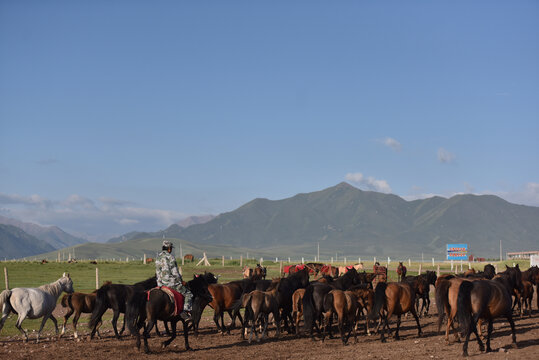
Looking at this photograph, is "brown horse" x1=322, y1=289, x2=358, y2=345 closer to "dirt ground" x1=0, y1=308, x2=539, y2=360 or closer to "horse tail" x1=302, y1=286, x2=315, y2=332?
"horse tail" x1=302, y1=286, x2=315, y2=332

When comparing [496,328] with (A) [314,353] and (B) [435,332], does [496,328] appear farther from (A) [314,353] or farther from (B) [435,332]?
(A) [314,353]

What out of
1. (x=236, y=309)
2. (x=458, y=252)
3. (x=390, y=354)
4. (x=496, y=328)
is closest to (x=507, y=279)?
(x=496, y=328)

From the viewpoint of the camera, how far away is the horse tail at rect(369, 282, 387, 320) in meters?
17.4

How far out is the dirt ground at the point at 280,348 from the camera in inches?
598

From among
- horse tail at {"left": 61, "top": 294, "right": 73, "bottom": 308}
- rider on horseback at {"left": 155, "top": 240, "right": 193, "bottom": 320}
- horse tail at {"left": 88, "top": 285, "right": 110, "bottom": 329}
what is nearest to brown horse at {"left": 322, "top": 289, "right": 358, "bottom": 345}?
rider on horseback at {"left": 155, "top": 240, "right": 193, "bottom": 320}

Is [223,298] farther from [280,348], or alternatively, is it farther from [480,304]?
[480,304]

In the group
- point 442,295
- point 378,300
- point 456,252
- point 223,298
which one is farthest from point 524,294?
point 456,252

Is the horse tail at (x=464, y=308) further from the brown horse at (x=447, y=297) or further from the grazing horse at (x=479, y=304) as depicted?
the brown horse at (x=447, y=297)

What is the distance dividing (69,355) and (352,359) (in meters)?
7.42

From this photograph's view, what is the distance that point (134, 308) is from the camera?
632 inches

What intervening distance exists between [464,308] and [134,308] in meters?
8.50

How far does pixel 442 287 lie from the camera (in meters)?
16.7

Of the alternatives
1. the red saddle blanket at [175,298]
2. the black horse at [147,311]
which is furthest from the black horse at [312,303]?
the red saddle blanket at [175,298]

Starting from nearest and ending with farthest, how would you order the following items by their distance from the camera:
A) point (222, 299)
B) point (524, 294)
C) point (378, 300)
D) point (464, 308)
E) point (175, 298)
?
point (464, 308), point (175, 298), point (378, 300), point (222, 299), point (524, 294)
